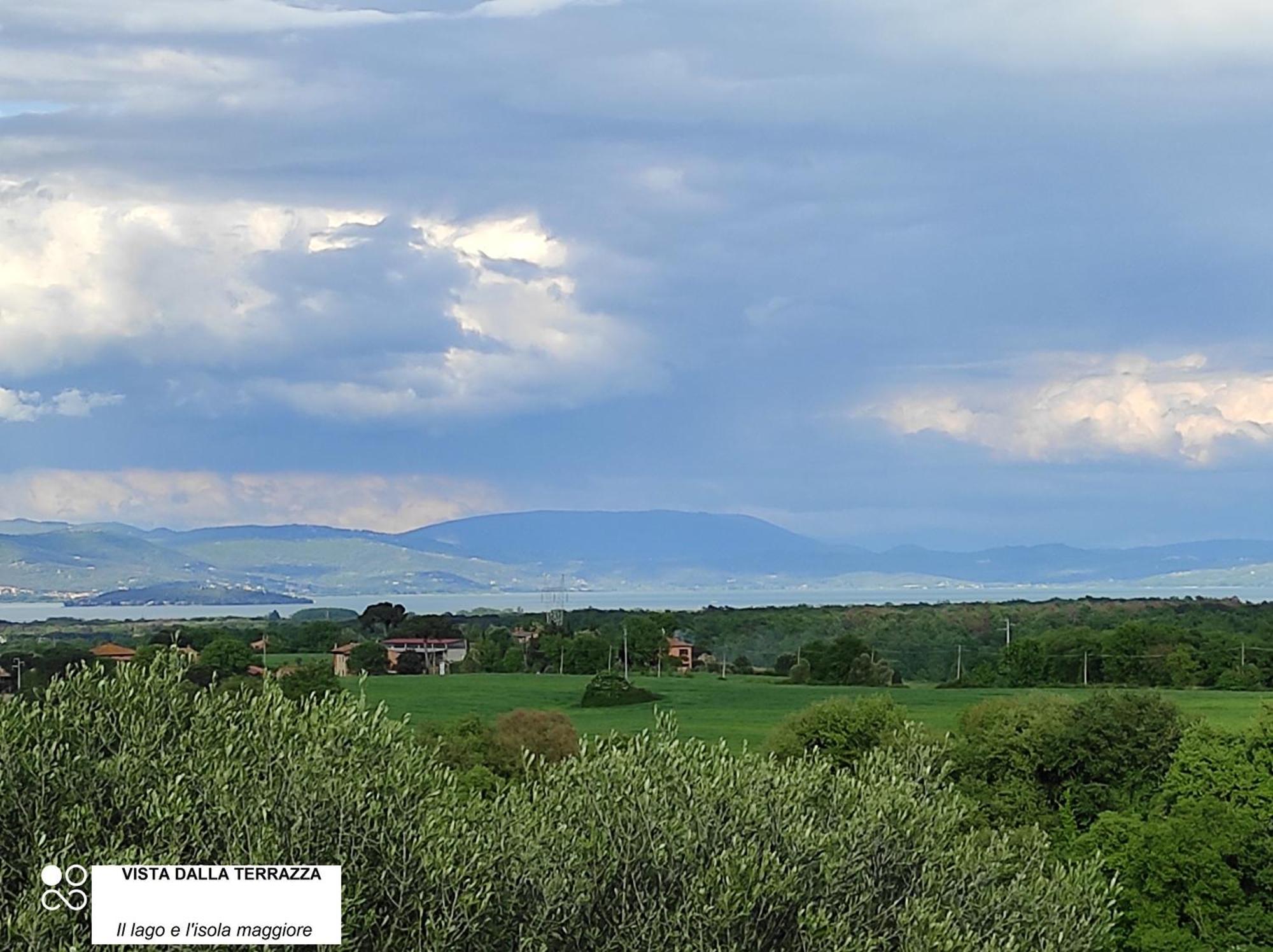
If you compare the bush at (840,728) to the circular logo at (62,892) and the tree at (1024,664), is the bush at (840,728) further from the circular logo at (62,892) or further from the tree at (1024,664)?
the circular logo at (62,892)

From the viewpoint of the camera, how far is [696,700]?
100 metres

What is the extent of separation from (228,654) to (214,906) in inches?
2347

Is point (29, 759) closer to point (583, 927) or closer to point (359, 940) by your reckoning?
point (359, 940)

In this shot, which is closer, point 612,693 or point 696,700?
point 696,700

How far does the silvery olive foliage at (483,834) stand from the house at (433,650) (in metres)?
95.5

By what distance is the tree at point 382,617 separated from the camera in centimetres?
13925

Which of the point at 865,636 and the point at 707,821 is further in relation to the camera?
the point at 865,636

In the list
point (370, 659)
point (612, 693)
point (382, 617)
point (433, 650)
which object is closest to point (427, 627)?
point (382, 617)

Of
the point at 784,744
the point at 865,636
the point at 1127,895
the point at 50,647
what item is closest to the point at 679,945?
the point at 1127,895

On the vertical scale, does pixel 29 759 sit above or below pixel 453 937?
above

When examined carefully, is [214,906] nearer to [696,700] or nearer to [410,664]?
[696,700]

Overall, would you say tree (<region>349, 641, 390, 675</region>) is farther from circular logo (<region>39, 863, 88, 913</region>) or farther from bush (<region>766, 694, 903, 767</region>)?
circular logo (<region>39, 863, 88, 913</region>)

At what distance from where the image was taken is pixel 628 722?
90188 millimetres

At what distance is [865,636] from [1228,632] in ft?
102
